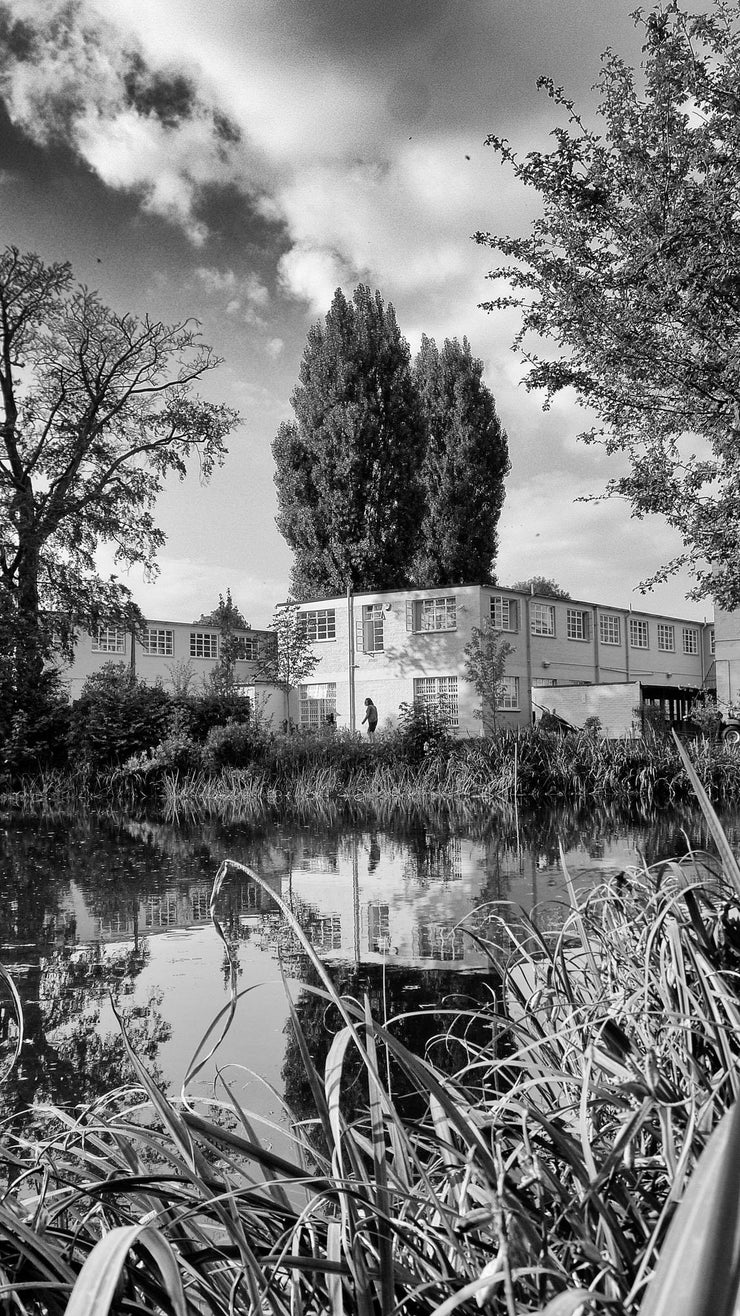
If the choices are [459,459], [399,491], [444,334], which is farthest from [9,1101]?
[444,334]

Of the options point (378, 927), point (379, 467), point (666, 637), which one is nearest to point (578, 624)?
point (666, 637)

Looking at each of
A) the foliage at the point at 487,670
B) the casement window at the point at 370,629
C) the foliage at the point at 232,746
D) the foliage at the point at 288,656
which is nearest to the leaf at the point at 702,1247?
the foliage at the point at 232,746

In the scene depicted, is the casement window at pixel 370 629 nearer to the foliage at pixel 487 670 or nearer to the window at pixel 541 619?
the window at pixel 541 619

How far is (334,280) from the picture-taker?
41688 mm

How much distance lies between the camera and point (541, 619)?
35094mm

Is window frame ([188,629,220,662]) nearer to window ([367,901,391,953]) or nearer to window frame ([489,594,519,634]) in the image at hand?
window frame ([489,594,519,634])

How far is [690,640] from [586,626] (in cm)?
995

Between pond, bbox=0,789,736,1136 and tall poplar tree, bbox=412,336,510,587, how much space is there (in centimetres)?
2773

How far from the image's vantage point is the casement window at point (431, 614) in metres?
32.8

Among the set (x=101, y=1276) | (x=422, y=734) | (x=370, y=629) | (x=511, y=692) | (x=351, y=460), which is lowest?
(x=101, y=1276)

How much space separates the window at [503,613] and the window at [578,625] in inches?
140

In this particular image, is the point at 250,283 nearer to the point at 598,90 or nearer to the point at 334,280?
the point at 598,90

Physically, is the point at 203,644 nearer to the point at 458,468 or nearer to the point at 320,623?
the point at 320,623

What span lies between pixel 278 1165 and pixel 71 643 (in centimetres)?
2554
